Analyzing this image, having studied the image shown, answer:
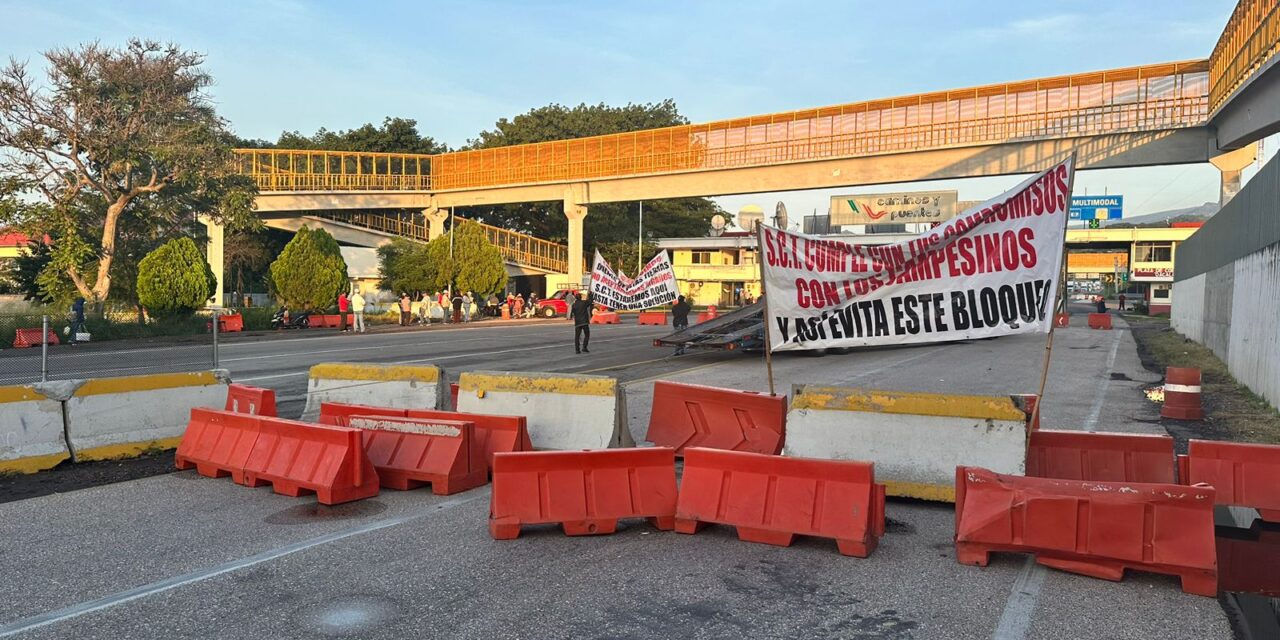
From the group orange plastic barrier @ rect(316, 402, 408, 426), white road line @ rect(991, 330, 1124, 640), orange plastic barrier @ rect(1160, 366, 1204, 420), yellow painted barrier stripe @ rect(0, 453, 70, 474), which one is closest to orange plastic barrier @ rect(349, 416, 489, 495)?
orange plastic barrier @ rect(316, 402, 408, 426)

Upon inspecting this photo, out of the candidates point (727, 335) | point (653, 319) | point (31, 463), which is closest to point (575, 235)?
point (653, 319)

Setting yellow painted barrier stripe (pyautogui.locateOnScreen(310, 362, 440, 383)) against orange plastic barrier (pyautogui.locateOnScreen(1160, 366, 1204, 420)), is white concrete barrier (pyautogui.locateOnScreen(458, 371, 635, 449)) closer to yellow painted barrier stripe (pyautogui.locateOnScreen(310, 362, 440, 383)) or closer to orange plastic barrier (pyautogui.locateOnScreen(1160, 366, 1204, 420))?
yellow painted barrier stripe (pyautogui.locateOnScreen(310, 362, 440, 383))

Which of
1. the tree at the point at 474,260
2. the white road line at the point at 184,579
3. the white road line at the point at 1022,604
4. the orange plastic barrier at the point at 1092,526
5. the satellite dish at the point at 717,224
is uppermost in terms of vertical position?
the satellite dish at the point at 717,224

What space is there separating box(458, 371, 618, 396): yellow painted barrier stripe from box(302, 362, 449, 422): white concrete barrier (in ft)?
2.04

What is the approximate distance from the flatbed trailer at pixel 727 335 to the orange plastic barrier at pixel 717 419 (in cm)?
1118

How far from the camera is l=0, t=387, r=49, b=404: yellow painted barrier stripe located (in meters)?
8.06

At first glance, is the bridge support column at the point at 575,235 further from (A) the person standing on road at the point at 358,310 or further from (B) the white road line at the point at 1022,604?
(B) the white road line at the point at 1022,604

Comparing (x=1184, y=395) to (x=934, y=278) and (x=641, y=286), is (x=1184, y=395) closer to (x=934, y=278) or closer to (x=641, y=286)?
(x=934, y=278)

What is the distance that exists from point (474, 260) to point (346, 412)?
38.7 m

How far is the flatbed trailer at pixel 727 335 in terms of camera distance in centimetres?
2039

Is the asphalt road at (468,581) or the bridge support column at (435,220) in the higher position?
the bridge support column at (435,220)

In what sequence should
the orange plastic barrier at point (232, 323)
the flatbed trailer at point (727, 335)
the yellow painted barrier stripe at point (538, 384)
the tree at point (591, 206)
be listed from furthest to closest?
the tree at point (591, 206)
the orange plastic barrier at point (232, 323)
the flatbed trailer at point (727, 335)
the yellow painted barrier stripe at point (538, 384)

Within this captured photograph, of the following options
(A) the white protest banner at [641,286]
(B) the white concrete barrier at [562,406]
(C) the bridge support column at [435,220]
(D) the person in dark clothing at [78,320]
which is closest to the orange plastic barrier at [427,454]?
(B) the white concrete barrier at [562,406]

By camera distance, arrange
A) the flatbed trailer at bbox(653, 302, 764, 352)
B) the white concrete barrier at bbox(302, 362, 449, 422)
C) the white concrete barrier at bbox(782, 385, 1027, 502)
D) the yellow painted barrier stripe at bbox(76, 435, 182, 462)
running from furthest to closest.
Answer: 1. the flatbed trailer at bbox(653, 302, 764, 352)
2. the white concrete barrier at bbox(302, 362, 449, 422)
3. the yellow painted barrier stripe at bbox(76, 435, 182, 462)
4. the white concrete barrier at bbox(782, 385, 1027, 502)
